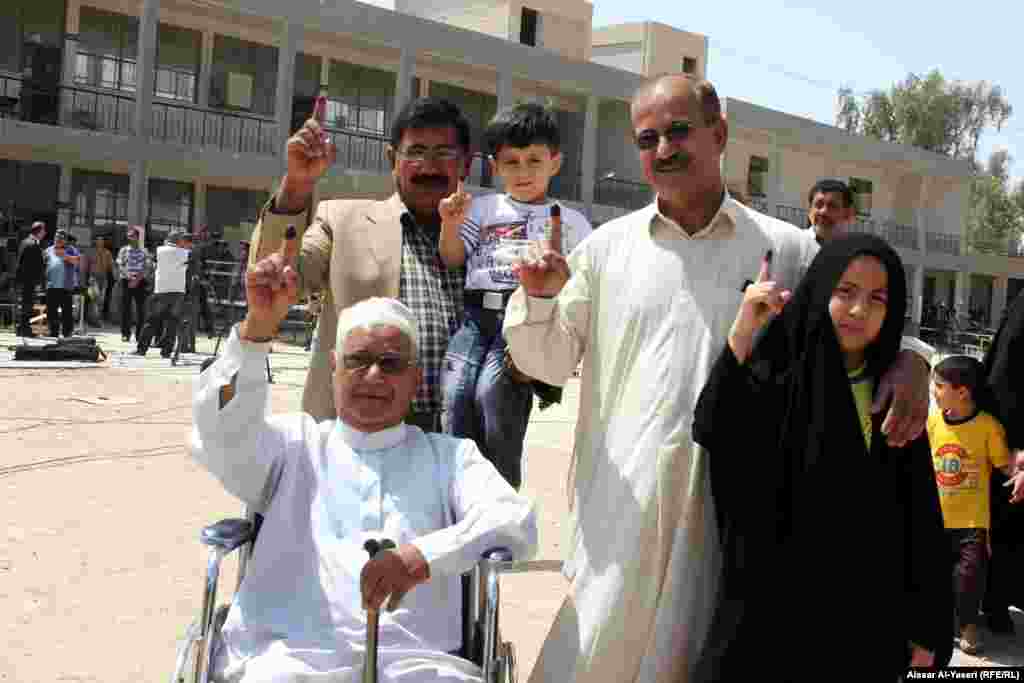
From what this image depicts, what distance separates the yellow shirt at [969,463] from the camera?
4863 mm

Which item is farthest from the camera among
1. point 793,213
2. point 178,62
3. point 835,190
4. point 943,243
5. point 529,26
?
point 943,243

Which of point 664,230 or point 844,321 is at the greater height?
point 664,230

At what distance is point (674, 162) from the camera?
2770mm

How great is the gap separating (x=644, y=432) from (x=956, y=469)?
261 centimetres

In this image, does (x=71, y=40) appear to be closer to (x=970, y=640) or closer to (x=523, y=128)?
(x=523, y=128)

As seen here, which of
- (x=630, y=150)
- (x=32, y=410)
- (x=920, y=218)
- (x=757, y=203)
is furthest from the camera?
(x=920, y=218)

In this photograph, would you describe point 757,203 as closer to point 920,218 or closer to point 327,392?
point 920,218

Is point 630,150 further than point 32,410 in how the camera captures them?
Yes

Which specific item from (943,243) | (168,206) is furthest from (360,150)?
(943,243)

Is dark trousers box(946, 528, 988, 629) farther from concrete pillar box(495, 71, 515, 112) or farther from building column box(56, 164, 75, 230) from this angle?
concrete pillar box(495, 71, 515, 112)

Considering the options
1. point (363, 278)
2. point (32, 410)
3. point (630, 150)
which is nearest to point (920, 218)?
point (630, 150)

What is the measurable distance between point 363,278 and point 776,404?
128cm

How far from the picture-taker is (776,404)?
256 centimetres

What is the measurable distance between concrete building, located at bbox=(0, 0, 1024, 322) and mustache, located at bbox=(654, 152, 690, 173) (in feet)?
58.3
